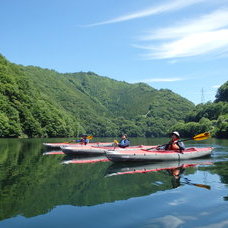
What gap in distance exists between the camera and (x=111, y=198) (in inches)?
489

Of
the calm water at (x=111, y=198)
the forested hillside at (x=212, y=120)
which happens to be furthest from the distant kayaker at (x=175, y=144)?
the forested hillside at (x=212, y=120)

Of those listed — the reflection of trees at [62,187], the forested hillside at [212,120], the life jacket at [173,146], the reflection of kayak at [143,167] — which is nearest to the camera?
the reflection of trees at [62,187]

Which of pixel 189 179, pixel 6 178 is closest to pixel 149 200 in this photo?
pixel 189 179

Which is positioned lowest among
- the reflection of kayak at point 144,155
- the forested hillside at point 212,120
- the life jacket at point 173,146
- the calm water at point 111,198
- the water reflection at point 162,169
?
the calm water at point 111,198

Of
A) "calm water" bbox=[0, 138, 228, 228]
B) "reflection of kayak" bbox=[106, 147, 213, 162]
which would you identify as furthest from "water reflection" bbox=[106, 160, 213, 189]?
"reflection of kayak" bbox=[106, 147, 213, 162]

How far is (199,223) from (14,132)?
236 feet

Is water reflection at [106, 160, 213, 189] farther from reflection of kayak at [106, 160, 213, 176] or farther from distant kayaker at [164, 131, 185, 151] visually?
distant kayaker at [164, 131, 185, 151]

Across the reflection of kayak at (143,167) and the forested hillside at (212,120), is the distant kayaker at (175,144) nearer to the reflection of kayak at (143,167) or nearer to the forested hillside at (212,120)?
the reflection of kayak at (143,167)

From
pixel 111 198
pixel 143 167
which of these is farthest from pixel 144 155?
pixel 111 198

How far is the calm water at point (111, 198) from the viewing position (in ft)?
31.7

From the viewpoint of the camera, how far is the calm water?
966 cm

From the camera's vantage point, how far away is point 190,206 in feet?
36.9

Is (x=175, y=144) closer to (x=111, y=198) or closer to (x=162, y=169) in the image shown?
(x=162, y=169)

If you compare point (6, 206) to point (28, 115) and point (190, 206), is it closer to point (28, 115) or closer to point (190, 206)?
point (190, 206)
